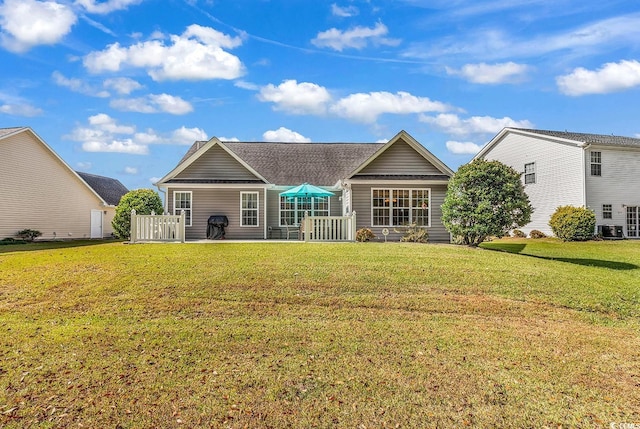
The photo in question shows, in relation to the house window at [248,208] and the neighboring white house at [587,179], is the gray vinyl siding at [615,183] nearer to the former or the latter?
the neighboring white house at [587,179]

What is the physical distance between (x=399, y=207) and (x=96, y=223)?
84.3ft

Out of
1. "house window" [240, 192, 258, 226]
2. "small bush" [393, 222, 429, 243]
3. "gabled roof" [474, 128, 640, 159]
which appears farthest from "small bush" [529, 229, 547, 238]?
"house window" [240, 192, 258, 226]

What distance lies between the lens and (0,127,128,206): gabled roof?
26.3 meters

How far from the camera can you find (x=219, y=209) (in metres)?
20.7

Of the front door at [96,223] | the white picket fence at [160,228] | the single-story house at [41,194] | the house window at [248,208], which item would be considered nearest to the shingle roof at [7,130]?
the single-story house at [41,194]

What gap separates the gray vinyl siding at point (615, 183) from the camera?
78.9 ft

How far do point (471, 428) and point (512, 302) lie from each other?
5.35m

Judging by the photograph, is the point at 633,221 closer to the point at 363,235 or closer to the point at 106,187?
the point at 363,235

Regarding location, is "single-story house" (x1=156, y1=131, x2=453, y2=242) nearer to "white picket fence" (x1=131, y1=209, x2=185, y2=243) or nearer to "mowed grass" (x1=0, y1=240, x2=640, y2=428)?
"white picket fence" (x1=131, y1=209, x2=185, y2=243)

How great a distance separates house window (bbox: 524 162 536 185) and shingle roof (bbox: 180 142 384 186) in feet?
32.5

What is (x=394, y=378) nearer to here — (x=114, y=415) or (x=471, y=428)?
(x=471, y=428)

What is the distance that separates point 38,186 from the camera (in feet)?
91.0

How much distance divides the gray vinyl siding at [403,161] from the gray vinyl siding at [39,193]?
21.8 metres

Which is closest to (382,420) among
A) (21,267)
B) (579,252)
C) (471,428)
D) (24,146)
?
(471,428)
